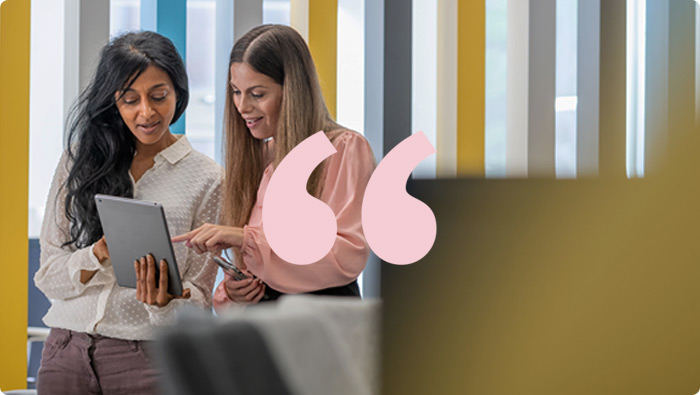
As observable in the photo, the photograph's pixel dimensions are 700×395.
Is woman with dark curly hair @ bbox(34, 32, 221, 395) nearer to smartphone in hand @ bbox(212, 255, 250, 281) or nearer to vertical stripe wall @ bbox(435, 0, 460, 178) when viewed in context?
smartphone in hand @ bbox(212, 255, 250, 281)

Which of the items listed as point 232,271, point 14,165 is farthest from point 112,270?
point 14,165

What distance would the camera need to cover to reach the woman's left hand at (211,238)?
2.29 m

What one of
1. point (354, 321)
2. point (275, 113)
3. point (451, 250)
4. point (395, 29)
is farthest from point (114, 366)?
point (451, 250)

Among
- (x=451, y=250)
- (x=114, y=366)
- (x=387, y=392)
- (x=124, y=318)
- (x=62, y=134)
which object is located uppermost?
(x=62, y=134)

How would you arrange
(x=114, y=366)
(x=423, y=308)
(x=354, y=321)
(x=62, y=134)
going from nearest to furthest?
(x=423, y=308) → (x=354, y=321) → (x=114, y=366) → (x=62, y=134)

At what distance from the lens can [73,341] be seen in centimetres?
228

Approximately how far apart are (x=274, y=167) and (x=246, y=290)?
41cm

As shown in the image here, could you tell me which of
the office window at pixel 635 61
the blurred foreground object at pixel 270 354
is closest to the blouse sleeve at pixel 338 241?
the office window at pixel 635 61

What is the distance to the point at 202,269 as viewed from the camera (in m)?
2.32

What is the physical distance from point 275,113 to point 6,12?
1.03 metres

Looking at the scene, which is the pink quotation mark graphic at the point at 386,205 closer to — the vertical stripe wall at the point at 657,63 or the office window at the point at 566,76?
the office window at the point at 566,76

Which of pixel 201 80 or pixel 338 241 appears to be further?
pixel 201 80

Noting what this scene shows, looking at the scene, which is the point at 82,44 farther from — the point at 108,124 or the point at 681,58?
the point at 681,58

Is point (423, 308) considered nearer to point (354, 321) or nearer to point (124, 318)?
point (354, 321)
